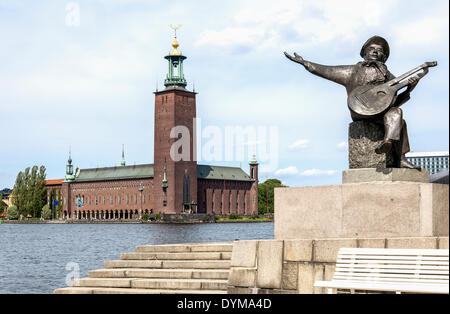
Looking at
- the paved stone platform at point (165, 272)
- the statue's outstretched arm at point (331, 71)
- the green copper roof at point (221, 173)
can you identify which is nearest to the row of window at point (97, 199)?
the green copper roof at point (221, 173)

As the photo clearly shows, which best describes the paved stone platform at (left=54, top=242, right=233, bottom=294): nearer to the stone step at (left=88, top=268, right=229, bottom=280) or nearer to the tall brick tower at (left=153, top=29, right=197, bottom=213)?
the stone step at (left=88, top=268, right=229, bottom=280)

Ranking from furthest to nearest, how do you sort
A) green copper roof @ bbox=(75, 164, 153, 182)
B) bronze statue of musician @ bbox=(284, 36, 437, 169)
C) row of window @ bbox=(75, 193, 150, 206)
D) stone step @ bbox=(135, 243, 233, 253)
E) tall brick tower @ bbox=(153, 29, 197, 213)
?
row of window @ bbox=(75, 193, 150, 206) → green copper roof @ bbox=(75, 164, 153, 182) → tall brick tower @ bbox=(153, 29, 197, 213) → stone step @ bbox=(135, 243, 233, 253) → bronze statue of musician @ bbox=(284, 36, 437, 169)

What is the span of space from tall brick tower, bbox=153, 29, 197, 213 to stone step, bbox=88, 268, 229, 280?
97820mm

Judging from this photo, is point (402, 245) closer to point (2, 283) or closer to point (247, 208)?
point (2, 283)

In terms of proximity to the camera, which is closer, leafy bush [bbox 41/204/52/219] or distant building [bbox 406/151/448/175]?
distant building [bbox 406/151/448/175]

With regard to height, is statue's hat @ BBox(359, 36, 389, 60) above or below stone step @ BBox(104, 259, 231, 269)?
above

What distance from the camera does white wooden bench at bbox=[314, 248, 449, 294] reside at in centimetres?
693

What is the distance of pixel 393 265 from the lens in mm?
7355

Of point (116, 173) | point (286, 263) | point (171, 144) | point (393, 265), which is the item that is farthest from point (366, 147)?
point (116, 173)

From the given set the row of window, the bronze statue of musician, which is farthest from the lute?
the row of window

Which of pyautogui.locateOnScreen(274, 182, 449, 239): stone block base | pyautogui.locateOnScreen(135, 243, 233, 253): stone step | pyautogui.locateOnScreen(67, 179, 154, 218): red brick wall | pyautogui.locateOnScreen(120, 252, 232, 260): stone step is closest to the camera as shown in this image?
pyautogui.locateOnScreen(274, 182, 449, 239): stone block base

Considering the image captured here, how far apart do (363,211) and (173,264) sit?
2940 mm

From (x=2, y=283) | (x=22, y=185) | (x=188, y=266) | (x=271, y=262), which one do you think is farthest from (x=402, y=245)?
(x=22, y=185)

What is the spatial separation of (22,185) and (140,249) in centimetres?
11043
